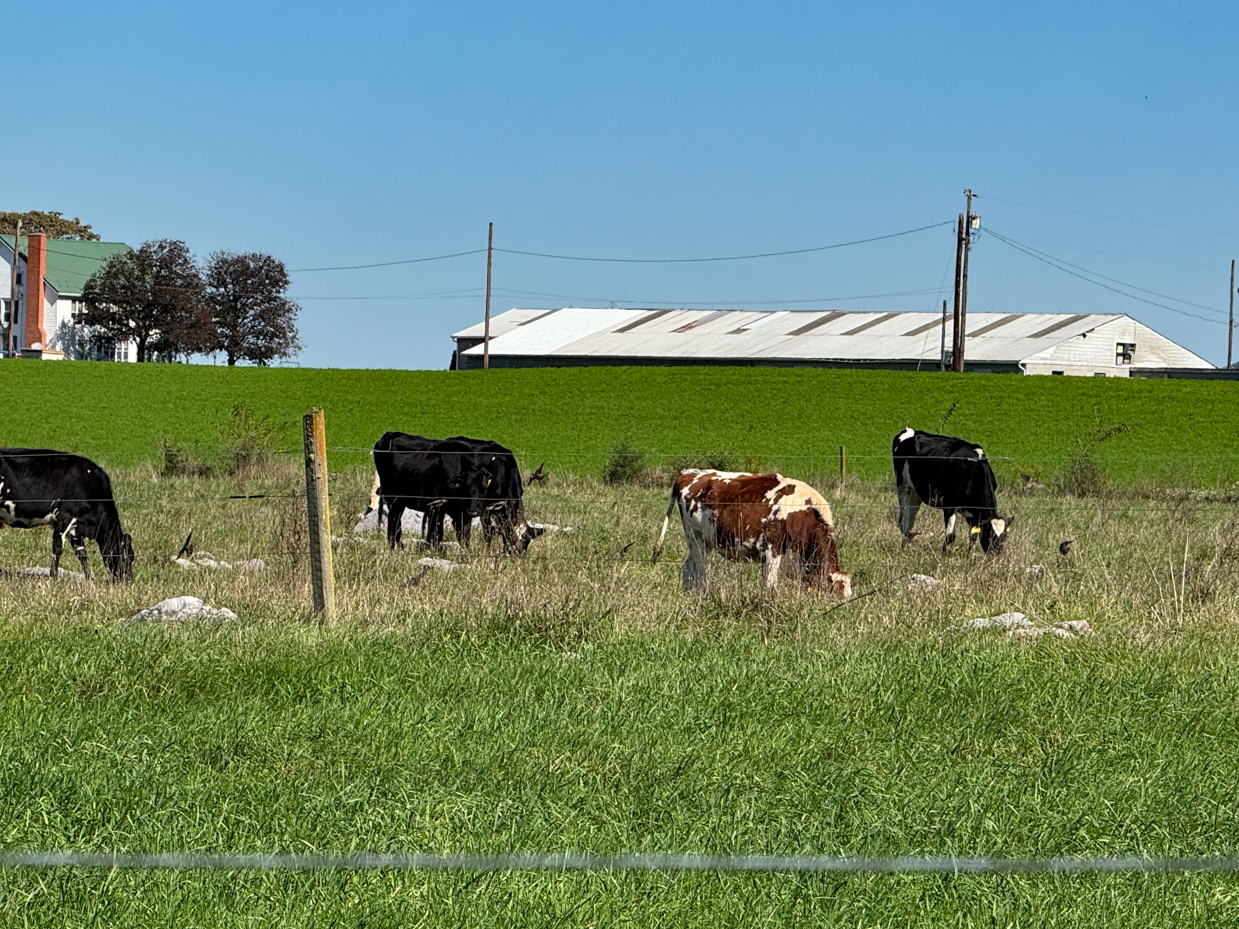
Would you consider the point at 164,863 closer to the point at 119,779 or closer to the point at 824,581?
the point at 119,779

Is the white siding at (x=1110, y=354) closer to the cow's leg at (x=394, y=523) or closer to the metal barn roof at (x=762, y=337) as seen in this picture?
the metal barn roof at (x=762, y=337)

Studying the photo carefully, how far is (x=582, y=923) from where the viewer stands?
4293 millimetres

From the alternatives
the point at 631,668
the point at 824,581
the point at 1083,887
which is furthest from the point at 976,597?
the point at 1083,887

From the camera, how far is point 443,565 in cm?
1298

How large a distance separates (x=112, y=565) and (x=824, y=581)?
279 inches

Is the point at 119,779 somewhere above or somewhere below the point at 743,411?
below

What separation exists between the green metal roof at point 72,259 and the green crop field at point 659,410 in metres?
32.2

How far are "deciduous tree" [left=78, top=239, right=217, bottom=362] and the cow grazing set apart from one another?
190 ft

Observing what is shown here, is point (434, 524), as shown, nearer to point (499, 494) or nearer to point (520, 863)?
point (499, 494)

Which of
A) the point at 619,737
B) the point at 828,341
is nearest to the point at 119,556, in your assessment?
the point at 619,737

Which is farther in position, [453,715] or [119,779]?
[453,715]

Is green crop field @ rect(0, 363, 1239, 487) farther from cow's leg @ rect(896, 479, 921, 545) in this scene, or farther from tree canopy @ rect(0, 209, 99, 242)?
tree canopy @ rect(0, 209, 99, 242)

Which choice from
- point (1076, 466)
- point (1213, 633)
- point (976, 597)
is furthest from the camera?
point (1076, 466)

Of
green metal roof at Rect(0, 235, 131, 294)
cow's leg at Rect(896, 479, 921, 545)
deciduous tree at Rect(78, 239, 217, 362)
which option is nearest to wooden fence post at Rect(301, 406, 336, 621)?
cow's leg at Rect(896, 479, 921, 545)
